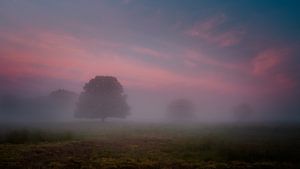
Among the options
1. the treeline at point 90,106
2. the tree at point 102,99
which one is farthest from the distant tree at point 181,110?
the tree at point 102,99

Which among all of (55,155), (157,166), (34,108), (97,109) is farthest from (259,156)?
(34,108)

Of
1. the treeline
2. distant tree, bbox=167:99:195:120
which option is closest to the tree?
the treeline

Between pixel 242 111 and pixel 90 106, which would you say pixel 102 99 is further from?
pixel 242 111

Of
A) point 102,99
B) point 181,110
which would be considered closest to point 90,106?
point 102,99

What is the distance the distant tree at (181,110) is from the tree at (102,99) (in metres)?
56.3

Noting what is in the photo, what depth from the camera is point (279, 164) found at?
17203 millimetres

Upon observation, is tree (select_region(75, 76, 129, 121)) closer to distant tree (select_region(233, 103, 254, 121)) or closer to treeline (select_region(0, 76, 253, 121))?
treeline (select_region(0, 76, 253, 121))

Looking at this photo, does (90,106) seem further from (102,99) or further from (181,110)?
(181,110)

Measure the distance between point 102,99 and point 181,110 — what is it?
208 feet

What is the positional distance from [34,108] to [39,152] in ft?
502

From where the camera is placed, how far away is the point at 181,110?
420 feet

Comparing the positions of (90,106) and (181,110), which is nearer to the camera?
(90,106)

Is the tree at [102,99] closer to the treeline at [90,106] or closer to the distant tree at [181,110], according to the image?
Answer: the treeline at [90,106]

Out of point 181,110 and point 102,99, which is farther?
point 181,110
